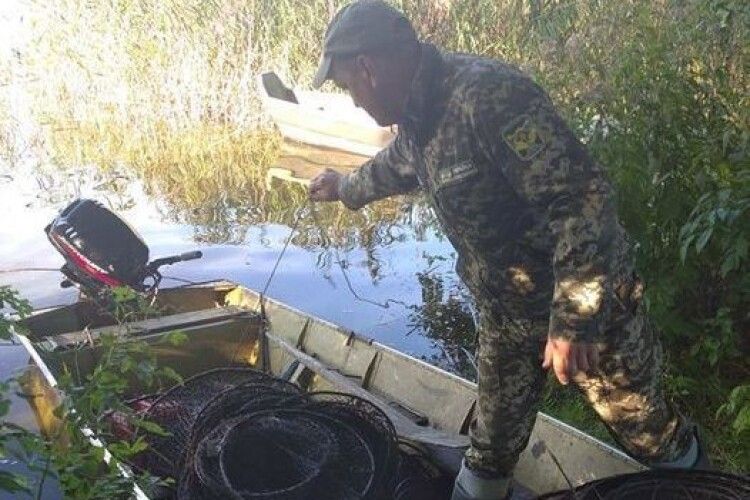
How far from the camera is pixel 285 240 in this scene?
9.73 metres

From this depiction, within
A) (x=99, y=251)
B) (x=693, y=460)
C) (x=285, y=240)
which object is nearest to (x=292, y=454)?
(x=693, y=460)

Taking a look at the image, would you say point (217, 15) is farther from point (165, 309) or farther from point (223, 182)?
point (165, 309)

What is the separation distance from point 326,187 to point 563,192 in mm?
1530

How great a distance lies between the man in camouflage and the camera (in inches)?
92.5

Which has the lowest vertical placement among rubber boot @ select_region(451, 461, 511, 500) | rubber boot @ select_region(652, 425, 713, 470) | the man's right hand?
rubber boot @ select_region(451, 461, 511, 500)

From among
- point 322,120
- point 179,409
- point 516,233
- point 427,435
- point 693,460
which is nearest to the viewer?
point 516,233

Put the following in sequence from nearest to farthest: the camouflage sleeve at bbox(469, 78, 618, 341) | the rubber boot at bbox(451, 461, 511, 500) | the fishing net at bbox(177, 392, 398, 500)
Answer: the camouflage sleeve at bbox(469, 78, 618, 341)
the rubber boot at bbox(451, 461, 511, 500)
the fishing net at bbox(177, 392, 398, 500)

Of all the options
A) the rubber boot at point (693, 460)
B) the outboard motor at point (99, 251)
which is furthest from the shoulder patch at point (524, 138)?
the outboard motor at point (99, 251)

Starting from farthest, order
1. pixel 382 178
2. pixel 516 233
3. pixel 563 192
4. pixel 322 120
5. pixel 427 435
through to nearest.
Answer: pixel 322 120, pixel 427 435, pixel 382 178, pixel 516 233, pixel 563 192

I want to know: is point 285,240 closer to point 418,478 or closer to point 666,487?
point 418,478

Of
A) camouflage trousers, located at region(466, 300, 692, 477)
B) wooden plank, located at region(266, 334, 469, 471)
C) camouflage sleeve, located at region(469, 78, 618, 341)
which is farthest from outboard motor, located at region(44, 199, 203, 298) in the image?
camouflage sleeve, located at region(469, 78, 618, 341)

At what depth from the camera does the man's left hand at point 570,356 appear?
2.38 meters

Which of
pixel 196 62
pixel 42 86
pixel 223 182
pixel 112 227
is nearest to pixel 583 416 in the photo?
pixel 112 227

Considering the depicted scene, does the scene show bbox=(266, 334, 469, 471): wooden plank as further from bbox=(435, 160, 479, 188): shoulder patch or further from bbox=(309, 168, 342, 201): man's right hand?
bbox=(435, 160, 479, 188): shoulder patch
